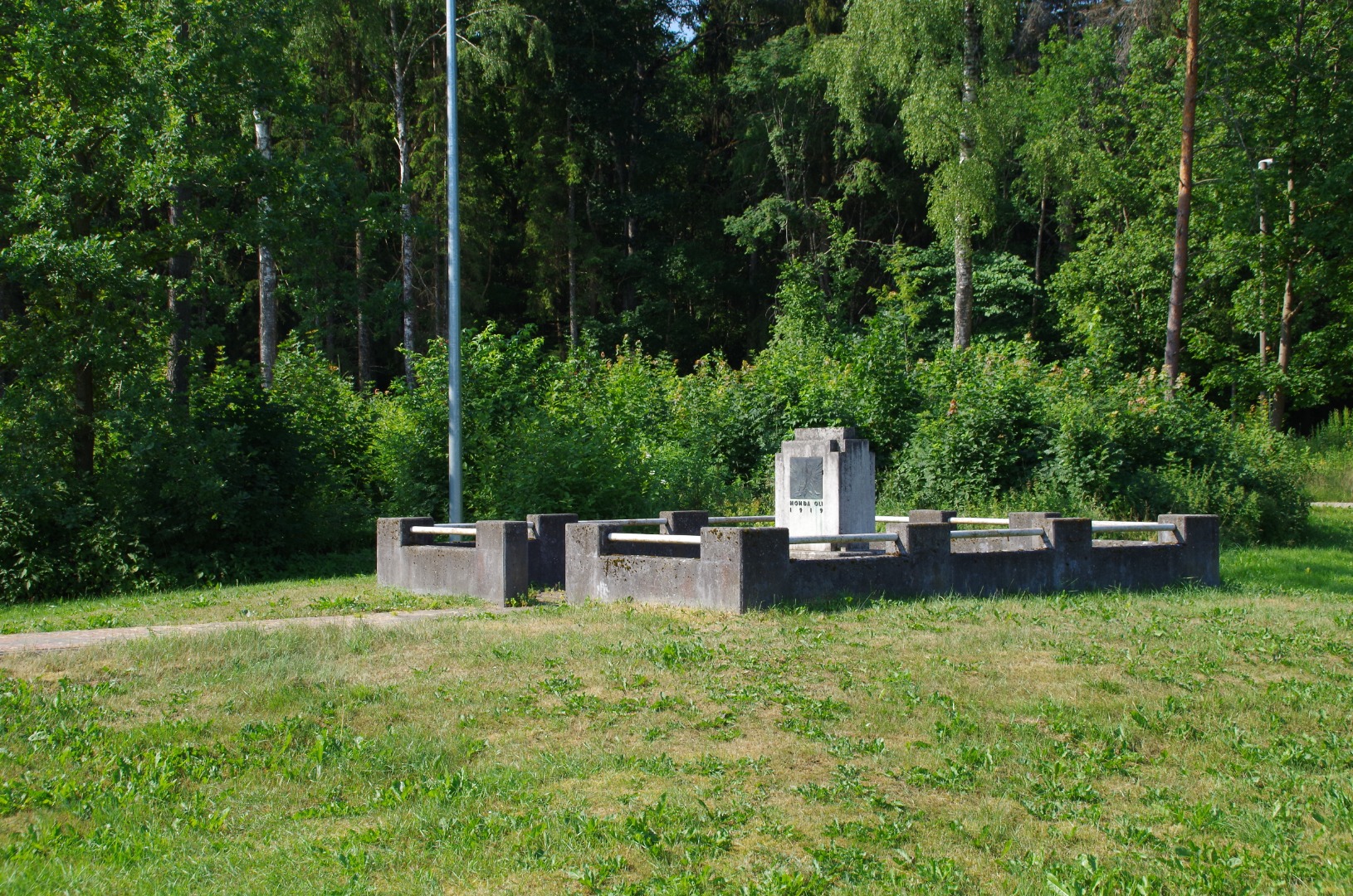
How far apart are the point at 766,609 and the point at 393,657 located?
11.1ft

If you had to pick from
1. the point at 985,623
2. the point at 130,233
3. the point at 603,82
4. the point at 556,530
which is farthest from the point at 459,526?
the point at 603,82

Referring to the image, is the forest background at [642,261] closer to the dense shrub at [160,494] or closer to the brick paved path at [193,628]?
the dense shrub at [160,494]

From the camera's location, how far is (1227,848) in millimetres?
5109

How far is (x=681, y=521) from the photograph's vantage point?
14.1 meters

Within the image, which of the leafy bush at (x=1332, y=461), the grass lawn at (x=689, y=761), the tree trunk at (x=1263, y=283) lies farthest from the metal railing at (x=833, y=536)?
the tree trunk at (x=1263, y=283)

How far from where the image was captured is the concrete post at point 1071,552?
12578 mm

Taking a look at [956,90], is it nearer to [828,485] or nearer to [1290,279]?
[1290,279]

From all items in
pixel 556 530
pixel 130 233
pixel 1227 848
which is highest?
pixel 130 233

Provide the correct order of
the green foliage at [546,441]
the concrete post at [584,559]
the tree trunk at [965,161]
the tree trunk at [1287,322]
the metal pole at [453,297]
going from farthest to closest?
the tree trunk at [1287,322] → the tree trunk at [965,161] → the green foliage at [546,441] → the metal pole at [453,297] → the concrete post at [584,559]

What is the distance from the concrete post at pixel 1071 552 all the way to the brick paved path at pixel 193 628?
5.92m

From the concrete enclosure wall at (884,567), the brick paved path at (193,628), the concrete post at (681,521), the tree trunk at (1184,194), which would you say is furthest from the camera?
the tree trunk at (1184,194)

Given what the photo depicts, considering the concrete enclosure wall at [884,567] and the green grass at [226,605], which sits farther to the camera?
the green grass at [226,605]

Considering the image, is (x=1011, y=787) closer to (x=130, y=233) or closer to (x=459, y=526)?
(x=459, y=526)

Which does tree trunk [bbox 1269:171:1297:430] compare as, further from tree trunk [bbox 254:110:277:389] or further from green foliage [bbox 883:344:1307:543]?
tree trunk [bbox 254:110:277:389]
